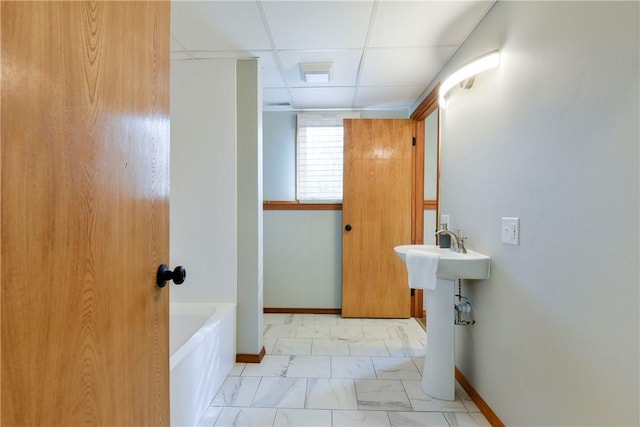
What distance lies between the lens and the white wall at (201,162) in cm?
211

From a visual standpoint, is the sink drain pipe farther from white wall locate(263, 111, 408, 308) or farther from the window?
the window

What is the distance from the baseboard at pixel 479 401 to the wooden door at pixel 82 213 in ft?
5.11

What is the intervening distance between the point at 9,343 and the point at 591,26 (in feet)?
5.51

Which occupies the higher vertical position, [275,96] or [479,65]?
[275,96]

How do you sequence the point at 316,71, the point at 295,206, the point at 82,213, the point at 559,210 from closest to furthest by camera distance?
1. the point at 82,213
2. the point at 559,210
3. the point at 316,71
4. the point at 295,206

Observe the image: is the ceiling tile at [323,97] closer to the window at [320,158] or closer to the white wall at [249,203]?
the window at [320,158]

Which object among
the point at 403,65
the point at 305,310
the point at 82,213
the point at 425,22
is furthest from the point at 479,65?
the point at 305,310

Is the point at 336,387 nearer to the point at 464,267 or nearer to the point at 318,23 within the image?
the point at 464,267

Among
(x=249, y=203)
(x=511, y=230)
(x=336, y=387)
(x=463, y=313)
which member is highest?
(x=249, y=203)

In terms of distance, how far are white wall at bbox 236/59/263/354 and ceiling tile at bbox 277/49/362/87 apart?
0.81ft

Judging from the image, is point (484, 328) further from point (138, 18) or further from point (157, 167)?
point (138, 18)

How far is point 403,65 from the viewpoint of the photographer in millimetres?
2209

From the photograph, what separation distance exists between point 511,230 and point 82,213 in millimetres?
1579

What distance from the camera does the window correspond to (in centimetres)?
320
